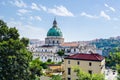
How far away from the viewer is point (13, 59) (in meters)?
26.8

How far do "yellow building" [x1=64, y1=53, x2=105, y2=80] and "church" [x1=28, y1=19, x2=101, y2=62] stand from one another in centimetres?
6298

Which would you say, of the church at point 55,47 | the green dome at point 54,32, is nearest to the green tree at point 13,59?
the church at point 55,47

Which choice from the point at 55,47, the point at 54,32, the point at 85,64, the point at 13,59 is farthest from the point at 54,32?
the point at 13,59

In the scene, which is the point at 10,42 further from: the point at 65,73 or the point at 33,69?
the point at 65,73

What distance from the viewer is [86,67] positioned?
121 ft

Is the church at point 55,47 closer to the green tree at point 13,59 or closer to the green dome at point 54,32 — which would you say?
the green dome at point 54,32

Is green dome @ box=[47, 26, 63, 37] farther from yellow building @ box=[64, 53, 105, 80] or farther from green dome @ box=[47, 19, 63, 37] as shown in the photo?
yellow building @ box=[64, 53, 105, 80]

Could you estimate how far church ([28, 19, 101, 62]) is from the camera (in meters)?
107

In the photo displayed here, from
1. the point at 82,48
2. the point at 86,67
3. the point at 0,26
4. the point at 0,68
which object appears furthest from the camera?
the point at 82,48

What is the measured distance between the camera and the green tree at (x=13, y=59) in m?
26.7

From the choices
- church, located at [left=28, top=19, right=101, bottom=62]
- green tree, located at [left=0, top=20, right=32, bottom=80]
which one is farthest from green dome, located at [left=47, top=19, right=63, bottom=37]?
green tree, located at [left=0, top=20, right=32, bottom=80]

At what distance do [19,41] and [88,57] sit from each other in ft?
38.3

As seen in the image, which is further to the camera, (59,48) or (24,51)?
(59,48)

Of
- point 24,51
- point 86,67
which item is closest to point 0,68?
point 24,51
